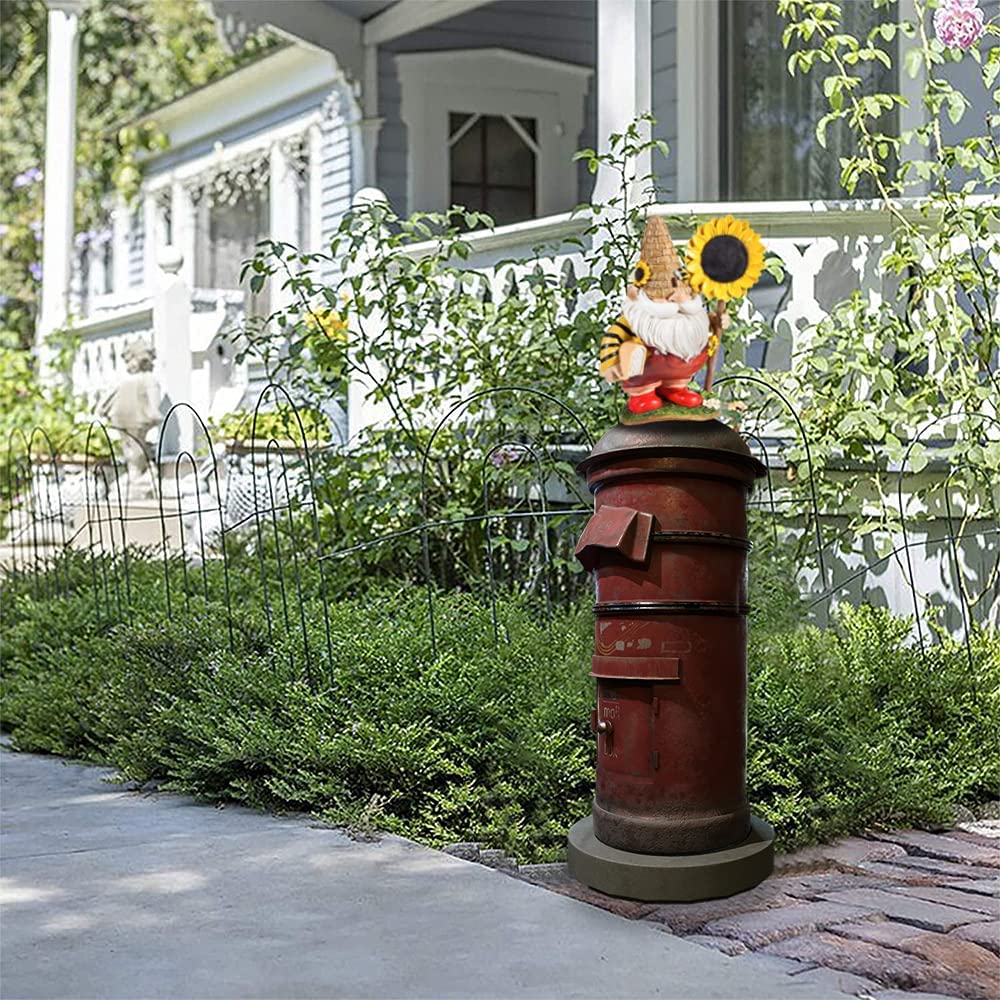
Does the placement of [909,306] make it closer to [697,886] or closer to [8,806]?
[697,886]

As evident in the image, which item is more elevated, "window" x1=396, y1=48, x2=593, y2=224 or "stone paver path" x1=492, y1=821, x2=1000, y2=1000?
"window" x1=396, y1=48, x2=593, y2=224

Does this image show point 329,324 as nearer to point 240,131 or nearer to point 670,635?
point 670,635

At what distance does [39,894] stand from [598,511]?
1596mm

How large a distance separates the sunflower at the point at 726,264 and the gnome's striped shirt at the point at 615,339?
0.94ft

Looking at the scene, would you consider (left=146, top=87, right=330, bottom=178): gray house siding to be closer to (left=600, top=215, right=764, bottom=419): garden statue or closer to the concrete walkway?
(left=600, top=215, right=764, bottom=419): garden statue

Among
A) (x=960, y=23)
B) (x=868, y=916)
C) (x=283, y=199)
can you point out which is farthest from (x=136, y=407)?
(x=868, y=916)

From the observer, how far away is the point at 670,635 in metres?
3.82

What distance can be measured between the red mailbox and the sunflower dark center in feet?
1.72

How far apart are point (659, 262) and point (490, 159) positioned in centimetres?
942

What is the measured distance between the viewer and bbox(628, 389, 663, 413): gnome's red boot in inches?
156

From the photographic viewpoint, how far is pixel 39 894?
3811mm

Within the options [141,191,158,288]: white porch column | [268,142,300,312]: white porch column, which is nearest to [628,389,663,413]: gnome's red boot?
[268,142,300,312]: white porch column

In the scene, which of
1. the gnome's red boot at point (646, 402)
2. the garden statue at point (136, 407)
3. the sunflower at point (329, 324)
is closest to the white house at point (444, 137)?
the garden statue at point (136, 407)

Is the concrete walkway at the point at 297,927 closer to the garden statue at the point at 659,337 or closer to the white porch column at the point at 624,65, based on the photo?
the garden statue at the point at 659,337
